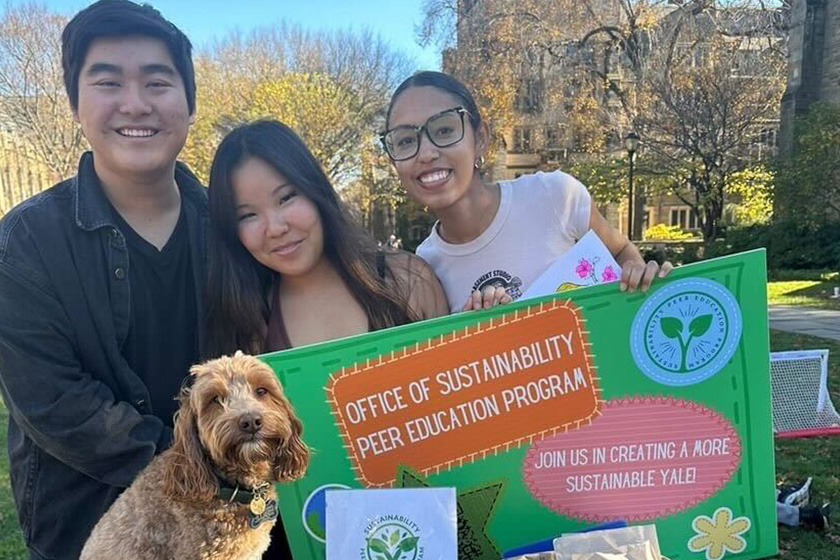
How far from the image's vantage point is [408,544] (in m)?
2.26

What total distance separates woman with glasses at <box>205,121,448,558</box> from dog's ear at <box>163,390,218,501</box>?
0.50m

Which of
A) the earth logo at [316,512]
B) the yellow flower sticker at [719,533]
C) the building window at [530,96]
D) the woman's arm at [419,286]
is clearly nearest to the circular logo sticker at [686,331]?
the yellow flower sticker at [719,533]

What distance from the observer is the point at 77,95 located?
8.32 feet

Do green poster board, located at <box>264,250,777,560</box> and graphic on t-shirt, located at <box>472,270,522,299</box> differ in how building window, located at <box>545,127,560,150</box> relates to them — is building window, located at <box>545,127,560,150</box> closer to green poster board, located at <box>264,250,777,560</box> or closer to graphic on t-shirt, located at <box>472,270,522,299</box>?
graphic on t-shirt, located at <box>472,270,522,299</box>

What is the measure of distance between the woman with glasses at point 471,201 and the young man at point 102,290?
102cm

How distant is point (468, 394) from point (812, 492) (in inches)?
199

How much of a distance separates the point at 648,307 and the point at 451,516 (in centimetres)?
115

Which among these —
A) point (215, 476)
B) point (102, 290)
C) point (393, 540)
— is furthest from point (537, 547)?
point (102, 290)

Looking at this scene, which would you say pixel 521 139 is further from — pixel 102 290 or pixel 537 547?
pixel 102 290

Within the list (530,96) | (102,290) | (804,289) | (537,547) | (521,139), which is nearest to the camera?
(102,290)

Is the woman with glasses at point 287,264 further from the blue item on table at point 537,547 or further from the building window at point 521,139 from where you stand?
the building window at point 521,139

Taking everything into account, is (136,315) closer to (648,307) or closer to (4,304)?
(4,304)

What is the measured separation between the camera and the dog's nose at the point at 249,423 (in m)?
2.22

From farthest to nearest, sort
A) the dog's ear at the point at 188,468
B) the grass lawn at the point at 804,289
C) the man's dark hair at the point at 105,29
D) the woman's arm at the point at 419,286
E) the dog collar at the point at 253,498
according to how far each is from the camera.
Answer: the grass lawn at the point at 804,289
the woman's arm at the point at 419,286
the man's dark hair at the point at 105,29
the dog collar at the point at 253,498
the dog's ear at the point at 188,468
